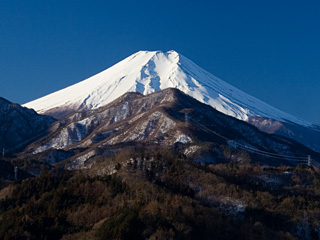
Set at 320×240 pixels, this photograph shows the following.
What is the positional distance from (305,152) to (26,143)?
70.2 m

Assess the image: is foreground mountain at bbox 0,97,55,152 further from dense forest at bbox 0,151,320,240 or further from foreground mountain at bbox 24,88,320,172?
dense forest at bbox 0,151,320,240

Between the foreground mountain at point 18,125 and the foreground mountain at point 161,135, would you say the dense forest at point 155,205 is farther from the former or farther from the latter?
the foreground mountain at point 18,125

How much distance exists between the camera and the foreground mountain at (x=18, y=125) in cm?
14688

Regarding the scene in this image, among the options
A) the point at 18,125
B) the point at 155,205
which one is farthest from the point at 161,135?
the point at 155,205

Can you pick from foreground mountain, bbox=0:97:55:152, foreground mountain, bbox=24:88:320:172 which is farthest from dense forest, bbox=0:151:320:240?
foreground mountain, bbox=0:97:55:152

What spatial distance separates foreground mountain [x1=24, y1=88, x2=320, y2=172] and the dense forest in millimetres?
35486

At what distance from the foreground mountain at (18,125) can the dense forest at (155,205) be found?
96412 mm

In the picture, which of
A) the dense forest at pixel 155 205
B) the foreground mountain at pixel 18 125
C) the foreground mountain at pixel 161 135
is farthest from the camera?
the foreground mountain at pixel 18 125

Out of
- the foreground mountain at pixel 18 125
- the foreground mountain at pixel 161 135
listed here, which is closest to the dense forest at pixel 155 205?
the foreground mountain at pixel 161 135

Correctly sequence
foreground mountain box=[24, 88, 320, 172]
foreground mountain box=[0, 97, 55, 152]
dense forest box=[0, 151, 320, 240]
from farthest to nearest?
1. foreground mountain box=[0, 97, 55, 152]
2. foreground mountain box=[24, 88, 320, 172]
3. dense forest box=[0, 151, 320, 240]

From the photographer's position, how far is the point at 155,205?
38719 mm

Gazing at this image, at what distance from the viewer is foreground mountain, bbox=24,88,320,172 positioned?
97.4 m

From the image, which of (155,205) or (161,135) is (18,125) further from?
(155,205)

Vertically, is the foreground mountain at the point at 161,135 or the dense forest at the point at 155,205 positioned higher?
the foreground mountain at the point at 161,135
